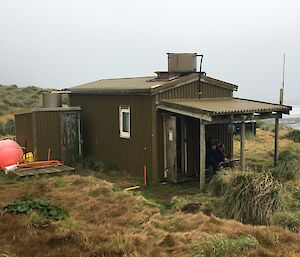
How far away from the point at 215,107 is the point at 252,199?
165 inches

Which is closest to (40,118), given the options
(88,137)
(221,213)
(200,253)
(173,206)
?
(88,137)

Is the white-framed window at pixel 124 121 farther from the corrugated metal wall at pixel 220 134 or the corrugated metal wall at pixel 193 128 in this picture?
the corrugated metal wall at pixel 220 134

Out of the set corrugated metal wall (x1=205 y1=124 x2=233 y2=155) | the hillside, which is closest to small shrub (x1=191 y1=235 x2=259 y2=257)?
corrugated metal wall (x1=205 y1=124 x2=233 y2=155)

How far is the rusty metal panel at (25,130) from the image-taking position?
1476 cm

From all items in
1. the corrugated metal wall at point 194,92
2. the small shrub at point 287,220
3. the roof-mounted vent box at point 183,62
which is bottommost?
the small shrub at point 287,220

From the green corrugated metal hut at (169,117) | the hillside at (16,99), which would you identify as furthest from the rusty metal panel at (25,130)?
the hillside at (16,99)

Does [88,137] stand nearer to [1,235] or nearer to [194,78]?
[194,78]

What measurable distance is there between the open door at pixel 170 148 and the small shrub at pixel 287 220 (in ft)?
16.9

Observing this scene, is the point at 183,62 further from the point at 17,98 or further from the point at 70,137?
the point at 17,98

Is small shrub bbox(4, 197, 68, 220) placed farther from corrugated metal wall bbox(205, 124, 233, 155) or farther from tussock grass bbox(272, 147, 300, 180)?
corrugated metal wall bbox(205, 124, 233, 155)

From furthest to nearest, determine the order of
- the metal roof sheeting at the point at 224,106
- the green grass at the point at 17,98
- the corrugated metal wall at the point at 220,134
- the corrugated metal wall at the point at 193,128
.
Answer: the green grass at the point at 17,98, the corrugated metal wall at the point at 220,134, the corrugated metal wall at the point at 193,128, the metal roof sheeting at the point at 224,106

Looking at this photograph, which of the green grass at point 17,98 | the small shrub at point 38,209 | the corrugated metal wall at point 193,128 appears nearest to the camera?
the small shrub at point 38,209

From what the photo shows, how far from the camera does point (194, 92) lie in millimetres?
13203

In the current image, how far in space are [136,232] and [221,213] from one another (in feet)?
7.33
